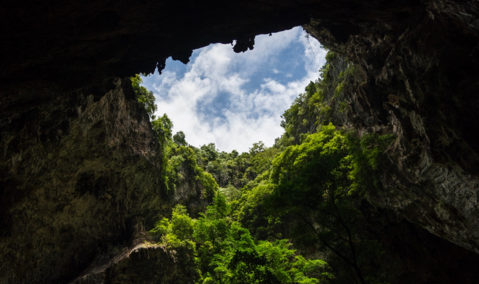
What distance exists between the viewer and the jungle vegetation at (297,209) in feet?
34.4

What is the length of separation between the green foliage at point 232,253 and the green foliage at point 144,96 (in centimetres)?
901

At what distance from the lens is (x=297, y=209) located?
10820 mm

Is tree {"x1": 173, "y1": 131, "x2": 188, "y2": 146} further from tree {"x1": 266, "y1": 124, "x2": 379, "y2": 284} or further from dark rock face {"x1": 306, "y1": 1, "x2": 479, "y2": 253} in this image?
tree {"x1": 266, "y1": 124, "x2": 379, "y2": 284}

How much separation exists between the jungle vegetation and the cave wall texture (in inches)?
95.1

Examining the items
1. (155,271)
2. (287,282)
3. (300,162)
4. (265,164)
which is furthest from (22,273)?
(265,164)

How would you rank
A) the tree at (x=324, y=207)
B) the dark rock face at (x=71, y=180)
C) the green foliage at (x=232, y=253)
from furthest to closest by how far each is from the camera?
the dark rock face at (x=71, y=180), the tree at (x=324, y=207), the green foliage at (x=232, y=253)

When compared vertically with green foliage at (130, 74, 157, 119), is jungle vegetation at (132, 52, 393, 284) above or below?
below

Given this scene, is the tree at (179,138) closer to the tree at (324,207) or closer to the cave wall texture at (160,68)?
the cave wall texture at (160,68)

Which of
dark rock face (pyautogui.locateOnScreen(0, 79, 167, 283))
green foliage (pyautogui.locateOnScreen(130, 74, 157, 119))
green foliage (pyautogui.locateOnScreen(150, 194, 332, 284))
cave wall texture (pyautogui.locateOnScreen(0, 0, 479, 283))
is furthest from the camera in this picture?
green foliage (pyautogui.locateOnScreen(130, 74, 157, 119))

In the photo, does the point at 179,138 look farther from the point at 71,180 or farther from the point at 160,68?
the point at 160,68

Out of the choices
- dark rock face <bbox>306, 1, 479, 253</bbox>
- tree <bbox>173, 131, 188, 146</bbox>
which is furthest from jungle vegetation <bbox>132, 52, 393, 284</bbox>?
tree <bbox>173, 131, 188, 146</bbox>

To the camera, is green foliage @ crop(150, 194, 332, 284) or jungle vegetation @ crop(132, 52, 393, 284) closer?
green foliage @ crop(150, 194, 332, 284)

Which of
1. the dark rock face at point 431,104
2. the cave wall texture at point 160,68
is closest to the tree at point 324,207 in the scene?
the dark rock face at point 431,104

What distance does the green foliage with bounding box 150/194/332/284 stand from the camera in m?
10.1
